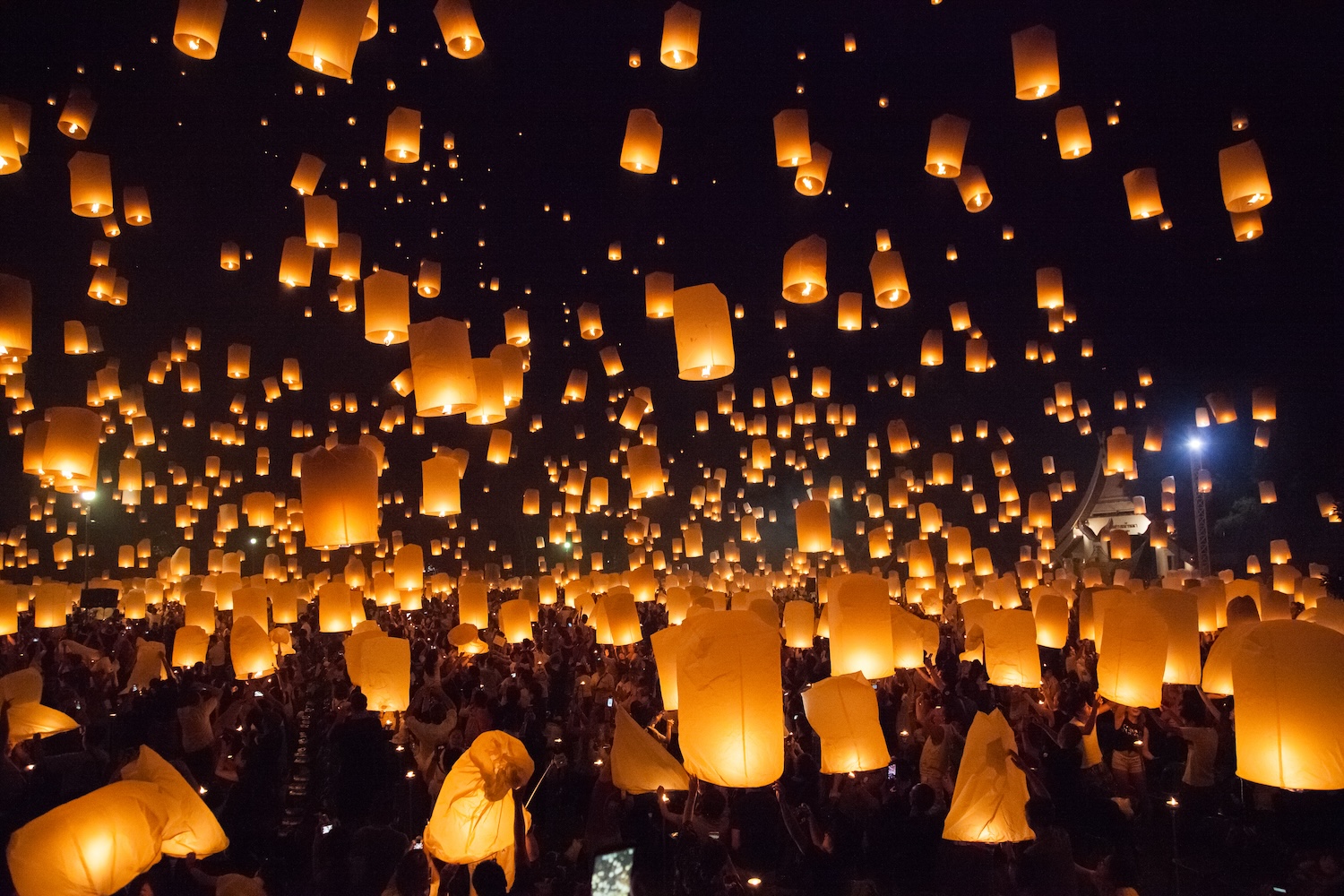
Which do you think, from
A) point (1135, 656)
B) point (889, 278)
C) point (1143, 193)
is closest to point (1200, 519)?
point (1143, 193)

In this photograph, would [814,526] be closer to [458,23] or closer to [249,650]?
[249,650]

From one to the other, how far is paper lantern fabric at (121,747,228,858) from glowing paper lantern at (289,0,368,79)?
3415mm

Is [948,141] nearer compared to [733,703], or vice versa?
[733,703]

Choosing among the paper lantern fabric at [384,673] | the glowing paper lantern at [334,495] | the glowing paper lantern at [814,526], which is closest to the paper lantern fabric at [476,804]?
the glowing paper lantern at [334,495]

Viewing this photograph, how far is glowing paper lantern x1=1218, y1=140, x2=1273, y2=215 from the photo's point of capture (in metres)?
6.71

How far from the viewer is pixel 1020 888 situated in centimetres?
402

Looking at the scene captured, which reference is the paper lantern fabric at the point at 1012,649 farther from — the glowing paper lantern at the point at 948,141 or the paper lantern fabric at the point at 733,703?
the paper lantern fabric at the point at 733,703

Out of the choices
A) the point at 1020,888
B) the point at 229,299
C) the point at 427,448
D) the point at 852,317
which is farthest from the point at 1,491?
the point at 1020,888

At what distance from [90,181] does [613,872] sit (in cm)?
680

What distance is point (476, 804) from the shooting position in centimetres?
356

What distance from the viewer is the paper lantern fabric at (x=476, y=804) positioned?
11.7 ft

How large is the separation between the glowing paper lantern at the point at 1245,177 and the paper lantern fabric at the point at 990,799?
16.7 feet

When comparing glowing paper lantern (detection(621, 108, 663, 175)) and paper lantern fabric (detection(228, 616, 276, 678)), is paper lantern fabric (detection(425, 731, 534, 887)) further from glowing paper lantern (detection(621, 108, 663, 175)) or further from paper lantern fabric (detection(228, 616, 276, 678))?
paper lantern fabric (detection(228, 616, 276, 678))

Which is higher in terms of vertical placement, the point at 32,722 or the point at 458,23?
the point at 458,23
